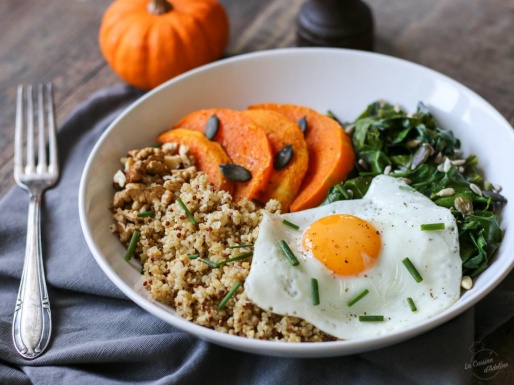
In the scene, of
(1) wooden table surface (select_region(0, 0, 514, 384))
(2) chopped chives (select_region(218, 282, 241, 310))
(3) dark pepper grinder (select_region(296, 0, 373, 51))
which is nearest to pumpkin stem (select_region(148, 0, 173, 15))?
(1) wooden table surface (select_region(0, 0, 514, 384))

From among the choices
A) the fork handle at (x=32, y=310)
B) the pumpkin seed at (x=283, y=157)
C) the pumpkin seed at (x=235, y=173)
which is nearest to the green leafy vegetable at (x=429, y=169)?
the pumpkin seed at (x=283, y=157)

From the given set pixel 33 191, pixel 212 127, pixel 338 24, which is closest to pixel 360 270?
pixel 212 127

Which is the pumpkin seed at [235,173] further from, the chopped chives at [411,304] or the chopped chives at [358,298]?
the chopped chives at [411,304]

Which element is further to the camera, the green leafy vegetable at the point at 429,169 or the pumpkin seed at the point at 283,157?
the pumpkin seed at the point at 283,157

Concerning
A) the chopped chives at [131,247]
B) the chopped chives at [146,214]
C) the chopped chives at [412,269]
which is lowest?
the chopped chives at [131,247]

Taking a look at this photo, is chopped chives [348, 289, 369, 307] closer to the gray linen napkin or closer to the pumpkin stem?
the gray linen napkin

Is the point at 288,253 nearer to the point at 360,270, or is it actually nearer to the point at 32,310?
the point at 360,270
